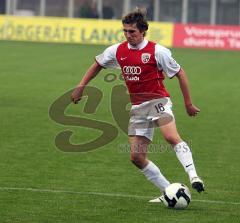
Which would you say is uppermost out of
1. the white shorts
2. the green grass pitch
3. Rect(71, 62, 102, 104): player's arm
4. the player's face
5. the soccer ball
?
the player's face

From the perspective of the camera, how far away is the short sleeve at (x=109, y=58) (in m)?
9.85

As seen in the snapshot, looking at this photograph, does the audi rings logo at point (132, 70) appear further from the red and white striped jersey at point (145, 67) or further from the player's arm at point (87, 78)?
the player's arm at point (87, 78)

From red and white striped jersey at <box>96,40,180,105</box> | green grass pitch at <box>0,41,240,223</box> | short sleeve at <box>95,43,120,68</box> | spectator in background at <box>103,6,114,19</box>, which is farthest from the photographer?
spectator in background at <box>103,6,114,19</box>

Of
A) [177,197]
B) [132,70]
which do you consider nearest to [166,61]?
[132,70]

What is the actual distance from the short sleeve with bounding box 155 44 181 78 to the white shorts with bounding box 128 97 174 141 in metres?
0.33

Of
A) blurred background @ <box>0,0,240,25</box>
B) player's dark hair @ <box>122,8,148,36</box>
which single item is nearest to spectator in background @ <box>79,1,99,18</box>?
blurred background @ <box>0,0,240,25</box>

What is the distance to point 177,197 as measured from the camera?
372 inches

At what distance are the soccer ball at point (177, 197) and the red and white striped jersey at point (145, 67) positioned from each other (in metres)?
1.05

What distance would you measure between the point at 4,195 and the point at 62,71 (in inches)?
800

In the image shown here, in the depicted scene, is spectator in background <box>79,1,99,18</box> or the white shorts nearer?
the white shorts

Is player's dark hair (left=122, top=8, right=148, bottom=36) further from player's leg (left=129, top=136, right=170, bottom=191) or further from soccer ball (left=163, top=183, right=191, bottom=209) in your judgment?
soccer ball (left=163, top=183, right=191, bottom=209)

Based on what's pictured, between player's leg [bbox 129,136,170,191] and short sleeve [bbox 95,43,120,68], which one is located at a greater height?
short sleeve [bbox 95,43,120,68]

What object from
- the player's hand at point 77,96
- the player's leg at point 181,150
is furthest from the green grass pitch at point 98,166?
the player's hand at point 77,96

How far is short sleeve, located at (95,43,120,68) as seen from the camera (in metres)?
9.85
